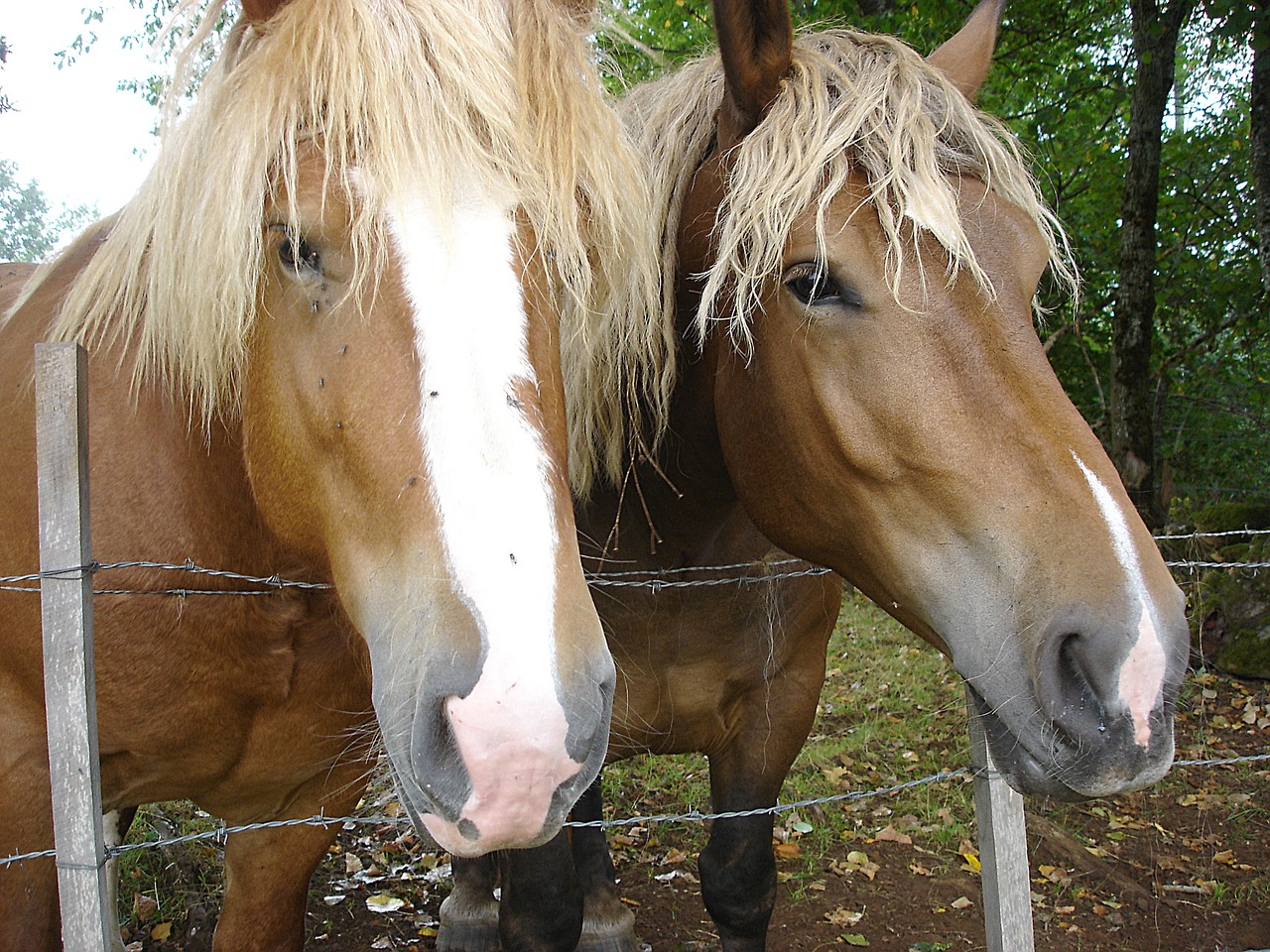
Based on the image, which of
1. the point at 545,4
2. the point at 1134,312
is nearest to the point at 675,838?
the point at 545,4

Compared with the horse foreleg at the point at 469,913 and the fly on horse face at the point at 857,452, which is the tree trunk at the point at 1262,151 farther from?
the horse foreleg at the point at 469,913

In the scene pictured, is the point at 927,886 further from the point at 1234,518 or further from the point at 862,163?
the point at 1234,518

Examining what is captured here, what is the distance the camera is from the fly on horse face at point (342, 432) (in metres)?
1.15

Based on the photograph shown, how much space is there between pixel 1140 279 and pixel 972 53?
507 centimetres

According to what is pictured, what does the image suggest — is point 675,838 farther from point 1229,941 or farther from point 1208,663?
point 1208,663

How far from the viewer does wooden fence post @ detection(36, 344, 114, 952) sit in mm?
1526

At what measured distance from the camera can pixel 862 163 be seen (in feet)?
5.85

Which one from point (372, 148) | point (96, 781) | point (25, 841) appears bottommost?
point (25, 841)

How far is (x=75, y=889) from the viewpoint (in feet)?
5.06

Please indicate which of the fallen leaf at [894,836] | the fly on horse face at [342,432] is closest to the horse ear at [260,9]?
the fly on horse face at [342,432]

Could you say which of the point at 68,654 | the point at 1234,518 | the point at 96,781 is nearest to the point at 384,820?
the point at 96,781

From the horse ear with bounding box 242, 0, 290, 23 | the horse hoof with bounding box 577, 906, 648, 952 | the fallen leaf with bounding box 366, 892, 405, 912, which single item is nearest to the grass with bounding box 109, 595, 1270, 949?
the fallen leaf with bounding box 366, 892, 405, 912

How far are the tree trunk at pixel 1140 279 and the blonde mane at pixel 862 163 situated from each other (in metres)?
5.39

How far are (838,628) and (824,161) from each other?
20.2ft
